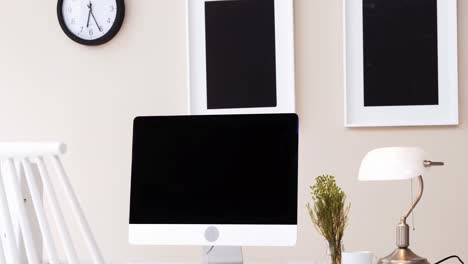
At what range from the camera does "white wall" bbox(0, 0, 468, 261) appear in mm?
2873

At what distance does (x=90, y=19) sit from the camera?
3.11 meters

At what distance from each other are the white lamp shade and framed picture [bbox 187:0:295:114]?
95 centimetres

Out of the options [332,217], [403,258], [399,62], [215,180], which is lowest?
[403,258]

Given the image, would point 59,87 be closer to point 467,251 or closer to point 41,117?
point 41,117

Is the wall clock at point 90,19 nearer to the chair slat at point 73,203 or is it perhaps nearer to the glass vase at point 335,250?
the glass vase at point 335,250

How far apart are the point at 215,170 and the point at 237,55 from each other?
1.02m

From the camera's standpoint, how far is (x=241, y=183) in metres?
2.06

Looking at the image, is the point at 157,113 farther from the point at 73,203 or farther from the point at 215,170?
the point at 73,203

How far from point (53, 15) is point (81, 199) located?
81cm

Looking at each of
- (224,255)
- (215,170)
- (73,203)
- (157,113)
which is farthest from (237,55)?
(73,203)

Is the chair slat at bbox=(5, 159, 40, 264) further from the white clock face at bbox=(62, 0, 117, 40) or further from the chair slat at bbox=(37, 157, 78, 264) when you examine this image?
the white clock face at bbox=(62, 0, 117, 40)

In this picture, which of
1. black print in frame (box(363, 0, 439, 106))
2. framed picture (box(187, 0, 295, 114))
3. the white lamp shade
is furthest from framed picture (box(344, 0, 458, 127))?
the white lamp shade

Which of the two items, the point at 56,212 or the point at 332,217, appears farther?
the point at 332,217

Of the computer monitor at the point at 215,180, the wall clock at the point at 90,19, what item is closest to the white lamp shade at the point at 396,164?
the computer monitor at the point at 215,180
